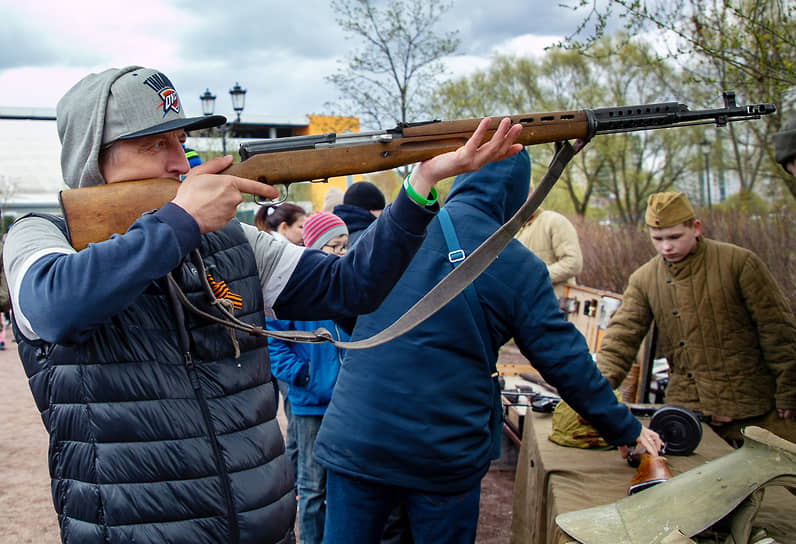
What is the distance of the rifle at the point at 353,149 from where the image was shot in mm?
1752

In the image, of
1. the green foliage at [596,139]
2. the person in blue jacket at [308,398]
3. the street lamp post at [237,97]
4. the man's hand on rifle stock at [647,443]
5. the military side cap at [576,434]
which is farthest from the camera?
the green foliage at [596,139]

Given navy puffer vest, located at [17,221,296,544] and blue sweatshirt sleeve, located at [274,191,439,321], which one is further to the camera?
blue sweatshirt sleeve, located at [274,191,439,321]

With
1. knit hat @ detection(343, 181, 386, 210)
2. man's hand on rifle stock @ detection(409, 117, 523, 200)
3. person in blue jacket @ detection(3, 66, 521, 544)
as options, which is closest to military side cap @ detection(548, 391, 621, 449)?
man's hand on rifle stock @ detection(409, 117, 523, 200)

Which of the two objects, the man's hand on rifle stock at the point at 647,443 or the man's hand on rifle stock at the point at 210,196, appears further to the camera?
the man's hand on rifle stock at the point at 647,443

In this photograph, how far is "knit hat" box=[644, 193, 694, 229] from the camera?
3.76 m

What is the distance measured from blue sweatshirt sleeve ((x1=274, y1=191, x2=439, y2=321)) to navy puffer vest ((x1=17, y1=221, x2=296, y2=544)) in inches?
14.7

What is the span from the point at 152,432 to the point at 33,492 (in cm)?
516

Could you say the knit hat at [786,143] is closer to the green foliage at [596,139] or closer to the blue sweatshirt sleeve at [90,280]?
the blue sweatshirt sleeve at [90,280]

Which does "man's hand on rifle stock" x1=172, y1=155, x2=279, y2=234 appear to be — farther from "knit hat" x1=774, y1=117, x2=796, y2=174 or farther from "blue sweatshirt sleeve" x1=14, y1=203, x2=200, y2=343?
"knit hat" x1=774, y1=117, x2=796, y2=174

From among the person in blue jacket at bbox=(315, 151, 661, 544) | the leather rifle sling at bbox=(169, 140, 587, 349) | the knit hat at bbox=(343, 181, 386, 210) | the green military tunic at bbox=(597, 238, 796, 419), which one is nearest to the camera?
the leather rifle sling at bbox=(169, 140, 587, 349)

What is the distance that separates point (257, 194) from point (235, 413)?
0.66 meters

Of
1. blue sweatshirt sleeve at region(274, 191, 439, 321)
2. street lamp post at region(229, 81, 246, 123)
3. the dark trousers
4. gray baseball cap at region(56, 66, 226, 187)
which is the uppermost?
street lamp post at region(229, 81, 246, 123)

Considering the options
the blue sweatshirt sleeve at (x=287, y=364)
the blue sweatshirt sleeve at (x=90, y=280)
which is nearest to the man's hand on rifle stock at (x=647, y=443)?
the blue sweatshirt sleeve at (x=287, y=364)

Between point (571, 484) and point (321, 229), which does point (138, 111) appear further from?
point (321, 229)
